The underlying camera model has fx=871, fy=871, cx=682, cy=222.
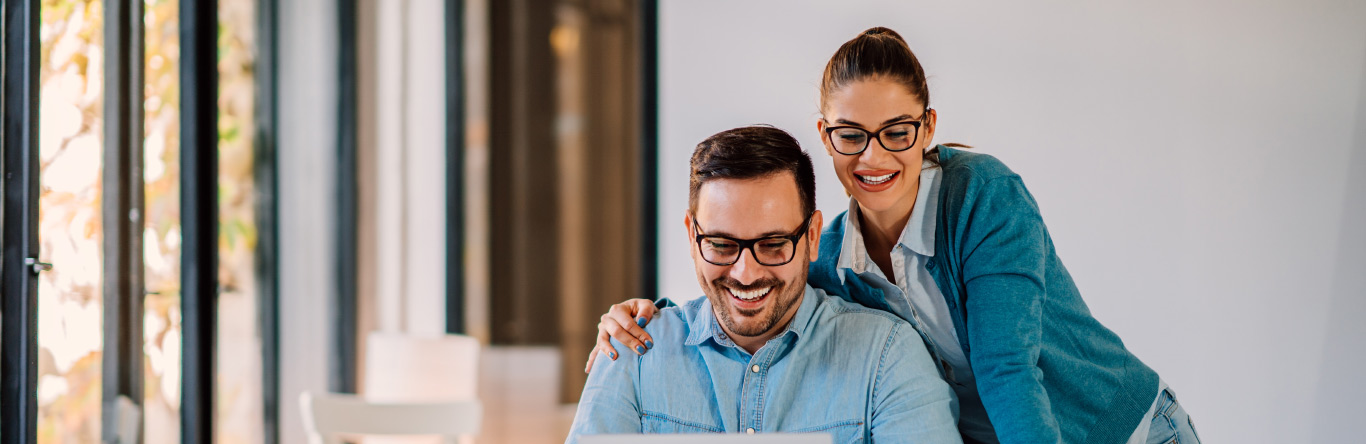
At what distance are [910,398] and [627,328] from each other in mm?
543

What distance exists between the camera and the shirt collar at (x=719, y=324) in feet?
5.33

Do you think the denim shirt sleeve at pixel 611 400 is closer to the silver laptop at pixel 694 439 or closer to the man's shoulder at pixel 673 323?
the man's shoulder at pixel 673 323

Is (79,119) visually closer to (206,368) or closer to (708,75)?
(206,368)

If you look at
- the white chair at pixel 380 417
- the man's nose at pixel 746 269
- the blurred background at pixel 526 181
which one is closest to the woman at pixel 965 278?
the man's nose at pixel 746 269

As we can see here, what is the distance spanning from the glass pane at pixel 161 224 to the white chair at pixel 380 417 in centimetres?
51

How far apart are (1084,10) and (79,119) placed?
9.01ft

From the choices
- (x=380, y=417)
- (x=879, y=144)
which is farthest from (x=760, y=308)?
(x=380, y=417)

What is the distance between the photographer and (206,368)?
3.03 m

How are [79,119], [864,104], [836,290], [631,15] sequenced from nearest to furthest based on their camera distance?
[864,104] < [836,290] < [79,119] < [631,15]

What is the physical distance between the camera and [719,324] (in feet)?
5.37

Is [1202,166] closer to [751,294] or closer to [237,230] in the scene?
[751,294]

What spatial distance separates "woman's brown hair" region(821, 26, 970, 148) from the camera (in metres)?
1.57

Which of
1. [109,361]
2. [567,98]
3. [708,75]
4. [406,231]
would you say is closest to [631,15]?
[567,98]

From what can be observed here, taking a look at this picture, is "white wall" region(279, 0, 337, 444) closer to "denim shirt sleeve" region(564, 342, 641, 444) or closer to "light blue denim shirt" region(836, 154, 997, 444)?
"denim shirt sleeve" region(564, 342, 641, 444)
